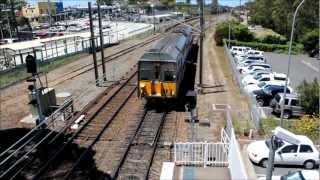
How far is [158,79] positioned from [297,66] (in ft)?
87.2

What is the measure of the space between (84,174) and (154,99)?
9.29 meters

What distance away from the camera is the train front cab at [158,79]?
22578 millimetres

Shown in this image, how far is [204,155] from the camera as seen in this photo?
16.2 m

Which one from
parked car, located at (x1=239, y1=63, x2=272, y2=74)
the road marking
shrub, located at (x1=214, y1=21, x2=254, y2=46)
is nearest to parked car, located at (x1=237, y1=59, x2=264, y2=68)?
parked car, located at (x1=239, y1=63, x2=272, y2=74)

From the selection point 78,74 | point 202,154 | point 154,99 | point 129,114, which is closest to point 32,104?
point 129,114

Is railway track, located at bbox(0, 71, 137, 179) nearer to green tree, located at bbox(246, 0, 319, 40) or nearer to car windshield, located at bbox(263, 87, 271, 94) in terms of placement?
car windshield, located at bbox(263, 87, 271, 94)

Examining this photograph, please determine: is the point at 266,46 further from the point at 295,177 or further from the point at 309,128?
the point at 295,177

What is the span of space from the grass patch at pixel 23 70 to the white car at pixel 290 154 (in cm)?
2179

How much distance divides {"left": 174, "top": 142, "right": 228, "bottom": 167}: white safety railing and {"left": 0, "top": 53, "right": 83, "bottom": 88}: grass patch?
19881 millimetres

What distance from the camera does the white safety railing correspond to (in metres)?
16.1

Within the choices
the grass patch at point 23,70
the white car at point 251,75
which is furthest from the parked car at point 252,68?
the grass patch at point 23,70

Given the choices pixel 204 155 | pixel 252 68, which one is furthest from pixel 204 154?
pixel 252 68

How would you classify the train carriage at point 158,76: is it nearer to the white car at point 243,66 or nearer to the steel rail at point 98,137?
the steel rail at point 98,137

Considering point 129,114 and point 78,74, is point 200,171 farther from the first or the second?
point 78,74
